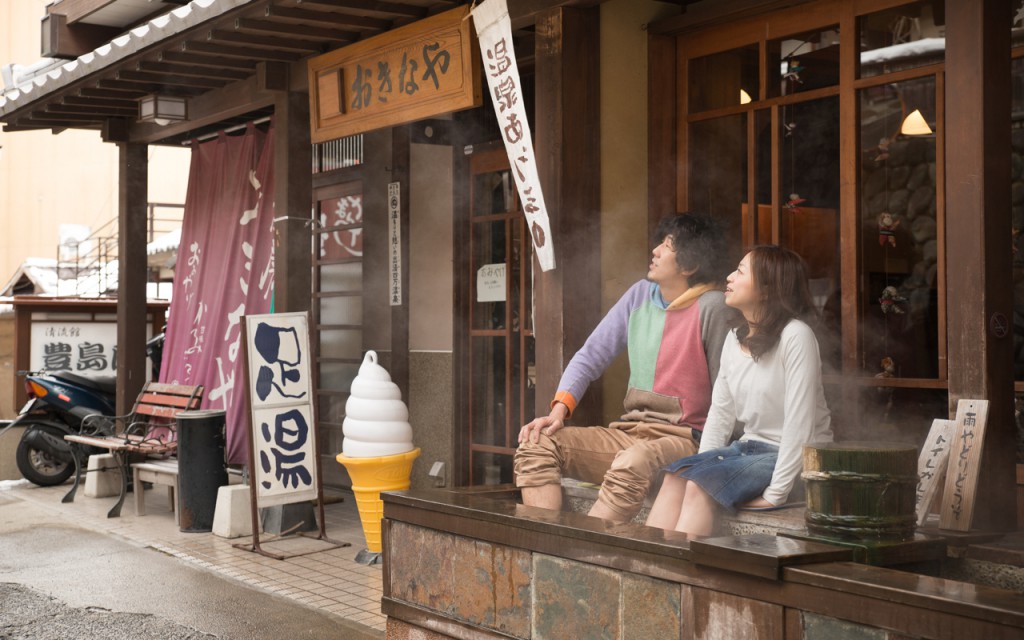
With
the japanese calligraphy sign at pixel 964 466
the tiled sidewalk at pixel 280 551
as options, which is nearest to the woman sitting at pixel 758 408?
the japanese calligraphy sign at pixel 964 466

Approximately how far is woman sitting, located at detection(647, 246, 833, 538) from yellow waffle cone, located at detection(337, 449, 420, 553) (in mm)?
3439

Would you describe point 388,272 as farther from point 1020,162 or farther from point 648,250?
point 1020,162

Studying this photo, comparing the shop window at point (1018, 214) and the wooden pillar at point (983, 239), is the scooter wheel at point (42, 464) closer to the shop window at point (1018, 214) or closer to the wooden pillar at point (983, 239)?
the shop window at point (1018, 214)

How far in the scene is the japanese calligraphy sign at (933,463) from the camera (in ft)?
15.4

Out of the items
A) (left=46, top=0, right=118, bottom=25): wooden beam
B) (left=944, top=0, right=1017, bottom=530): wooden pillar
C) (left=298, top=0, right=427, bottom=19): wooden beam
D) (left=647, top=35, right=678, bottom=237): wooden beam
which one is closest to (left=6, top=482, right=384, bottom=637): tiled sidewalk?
(left=647, top=35, right=678, bottom=237): wooden beam

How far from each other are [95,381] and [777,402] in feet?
34.5

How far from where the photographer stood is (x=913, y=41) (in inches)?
246

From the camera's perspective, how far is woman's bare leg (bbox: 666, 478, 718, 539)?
488 cm

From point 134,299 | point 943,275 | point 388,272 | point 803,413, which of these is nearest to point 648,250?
point 943,275

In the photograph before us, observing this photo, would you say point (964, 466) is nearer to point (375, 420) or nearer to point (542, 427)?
point (542, 427)

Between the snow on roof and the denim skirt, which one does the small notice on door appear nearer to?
the snow on roof

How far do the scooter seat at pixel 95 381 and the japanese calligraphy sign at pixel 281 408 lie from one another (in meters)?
5.01

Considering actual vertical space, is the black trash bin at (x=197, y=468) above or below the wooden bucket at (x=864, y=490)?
below

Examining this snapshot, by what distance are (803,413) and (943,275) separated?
Answer: 164cm
